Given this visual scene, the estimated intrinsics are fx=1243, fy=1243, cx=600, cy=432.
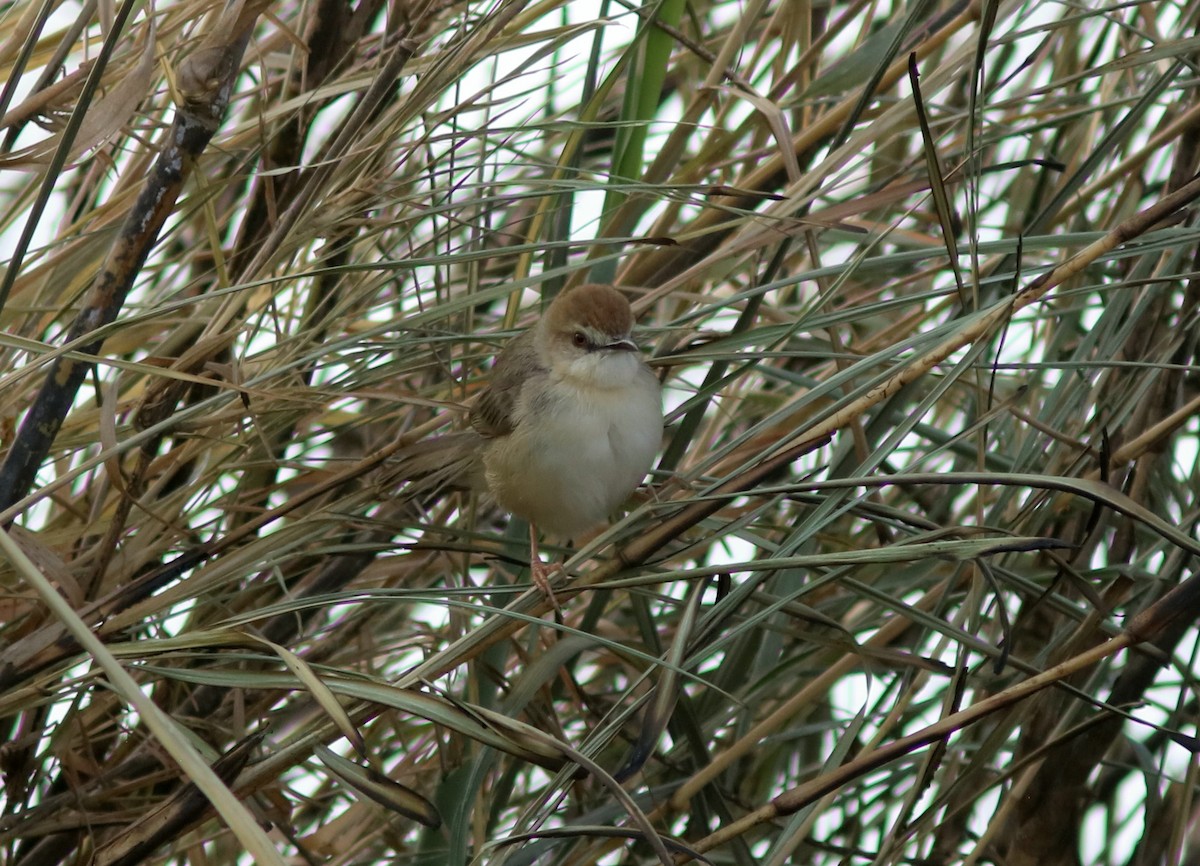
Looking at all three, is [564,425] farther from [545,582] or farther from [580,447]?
[545,582]

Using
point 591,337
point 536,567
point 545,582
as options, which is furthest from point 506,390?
point 545,582

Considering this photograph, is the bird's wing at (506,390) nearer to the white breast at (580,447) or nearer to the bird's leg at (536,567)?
the white breast at (580,447)

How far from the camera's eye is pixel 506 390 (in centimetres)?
306

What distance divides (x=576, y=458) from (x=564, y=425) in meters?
0.10

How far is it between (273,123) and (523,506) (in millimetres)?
1061

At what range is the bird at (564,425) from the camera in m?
2.89

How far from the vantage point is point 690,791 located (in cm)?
217

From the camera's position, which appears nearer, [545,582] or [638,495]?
[545,582]

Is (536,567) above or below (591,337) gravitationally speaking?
below

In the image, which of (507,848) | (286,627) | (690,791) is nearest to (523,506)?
(286,627)

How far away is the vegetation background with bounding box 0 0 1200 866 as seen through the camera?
6.15ft

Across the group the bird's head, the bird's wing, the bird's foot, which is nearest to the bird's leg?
the bird's foot

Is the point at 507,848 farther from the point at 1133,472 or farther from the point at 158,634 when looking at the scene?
the point at 1133,472

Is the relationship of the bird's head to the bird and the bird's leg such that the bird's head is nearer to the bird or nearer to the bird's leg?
the bird
